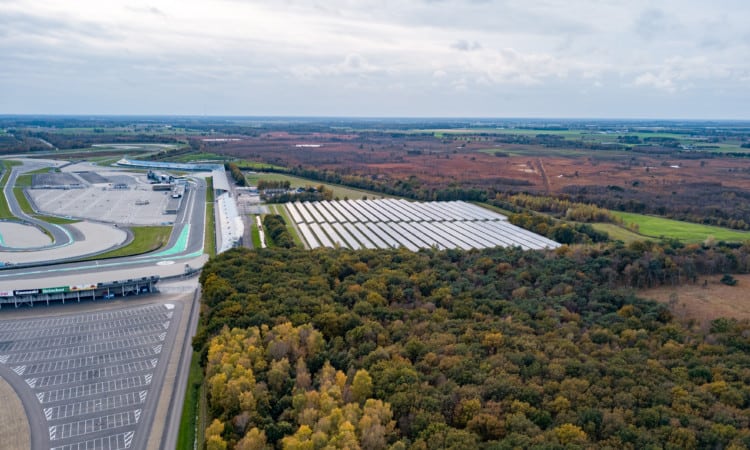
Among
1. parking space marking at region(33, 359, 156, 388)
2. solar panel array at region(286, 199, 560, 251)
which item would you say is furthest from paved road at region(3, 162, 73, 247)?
parking space marking at region(33, 359, 156, 388)

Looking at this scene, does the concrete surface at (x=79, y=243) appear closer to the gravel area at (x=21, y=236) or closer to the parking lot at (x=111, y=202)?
the gravel area at (x=21, y=236)

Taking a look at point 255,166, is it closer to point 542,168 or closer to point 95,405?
point 542,168

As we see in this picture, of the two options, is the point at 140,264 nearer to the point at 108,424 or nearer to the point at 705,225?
the point at 108,424

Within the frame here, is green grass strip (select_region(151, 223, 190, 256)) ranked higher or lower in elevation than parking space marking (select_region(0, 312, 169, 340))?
higher

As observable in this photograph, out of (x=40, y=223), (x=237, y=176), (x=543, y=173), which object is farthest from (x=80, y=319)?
(x=543, y=173)

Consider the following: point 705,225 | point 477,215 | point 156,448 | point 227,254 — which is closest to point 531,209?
point 477,215

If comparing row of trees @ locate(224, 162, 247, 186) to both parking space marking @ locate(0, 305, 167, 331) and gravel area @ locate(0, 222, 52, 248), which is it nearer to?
gravel area @ locate(0, 222, 52, 248)

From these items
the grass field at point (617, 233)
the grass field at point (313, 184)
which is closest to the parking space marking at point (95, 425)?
the grass field at point (617, 233)
